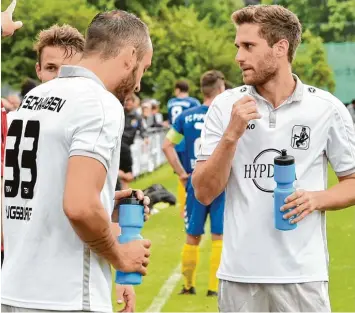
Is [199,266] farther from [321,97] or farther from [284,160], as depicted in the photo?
[284,160]

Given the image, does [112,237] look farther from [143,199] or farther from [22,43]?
[22,43]

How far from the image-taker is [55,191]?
157 inches

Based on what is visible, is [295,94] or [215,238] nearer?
[295,94]

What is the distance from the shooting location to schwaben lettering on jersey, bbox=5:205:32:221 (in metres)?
4.07

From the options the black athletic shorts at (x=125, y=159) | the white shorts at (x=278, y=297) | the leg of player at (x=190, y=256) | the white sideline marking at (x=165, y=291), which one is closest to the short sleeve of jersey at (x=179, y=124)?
the leg of player at (x=190, y=256)

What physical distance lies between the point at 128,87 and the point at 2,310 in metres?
1.02

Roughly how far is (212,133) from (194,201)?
5485 mm

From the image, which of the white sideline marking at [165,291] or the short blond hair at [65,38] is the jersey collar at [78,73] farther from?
the white sideline marking at [165,291]

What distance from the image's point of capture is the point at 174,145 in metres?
12.0

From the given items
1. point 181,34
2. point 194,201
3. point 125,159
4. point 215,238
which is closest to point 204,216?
point 194,201

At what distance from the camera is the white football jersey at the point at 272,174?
17.5 feet

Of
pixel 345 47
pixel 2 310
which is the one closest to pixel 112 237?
pixel 2 310

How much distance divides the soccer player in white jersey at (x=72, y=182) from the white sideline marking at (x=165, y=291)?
622 cm

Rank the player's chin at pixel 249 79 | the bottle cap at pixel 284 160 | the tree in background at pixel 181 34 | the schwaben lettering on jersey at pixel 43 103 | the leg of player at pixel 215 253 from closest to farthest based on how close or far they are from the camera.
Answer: the schwaben lettering on jersey at pixel 43 103
the bottle cap at pixel 284 160
the player's chin at pixel 249 79
the leg of player at pixel 215 253
the tree in background at pixel 181 34
